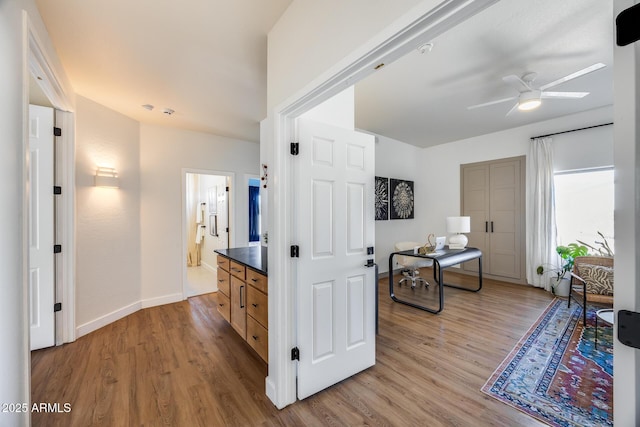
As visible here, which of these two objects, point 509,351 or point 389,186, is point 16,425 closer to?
point 509,351

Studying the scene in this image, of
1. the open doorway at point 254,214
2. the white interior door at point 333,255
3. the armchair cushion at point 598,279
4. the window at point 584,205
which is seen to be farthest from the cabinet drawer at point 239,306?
the window at point 584,205

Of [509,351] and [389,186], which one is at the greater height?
[389,186]

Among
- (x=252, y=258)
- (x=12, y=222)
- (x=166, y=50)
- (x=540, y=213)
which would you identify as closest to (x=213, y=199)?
(x=252, y=258)

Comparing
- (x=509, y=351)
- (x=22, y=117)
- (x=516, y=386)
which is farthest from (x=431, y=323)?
(x=22, y=117)

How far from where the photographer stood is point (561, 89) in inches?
126

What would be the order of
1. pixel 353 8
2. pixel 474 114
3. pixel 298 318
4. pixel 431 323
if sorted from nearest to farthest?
pixel 353 8 → pixel 298 318 → pixel 431 323 → pixel 474 114

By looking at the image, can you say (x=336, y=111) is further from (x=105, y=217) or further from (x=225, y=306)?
(x=105, y=217)

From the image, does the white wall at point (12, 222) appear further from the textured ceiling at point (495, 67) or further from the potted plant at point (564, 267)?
the potted plant at point (564, 267)

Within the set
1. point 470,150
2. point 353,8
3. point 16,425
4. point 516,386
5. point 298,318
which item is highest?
Result: point 470,150

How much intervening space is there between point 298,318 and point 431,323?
2.02 meters

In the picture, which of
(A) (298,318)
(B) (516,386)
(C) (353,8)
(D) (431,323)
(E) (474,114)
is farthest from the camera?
(E) (474,114)

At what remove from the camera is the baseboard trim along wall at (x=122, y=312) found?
9.34ft

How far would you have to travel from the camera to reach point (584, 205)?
159 inches

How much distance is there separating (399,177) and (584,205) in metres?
2.92
